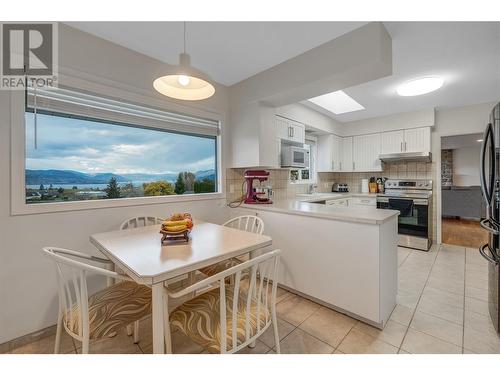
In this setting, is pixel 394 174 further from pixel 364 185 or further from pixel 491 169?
pixel 491 169

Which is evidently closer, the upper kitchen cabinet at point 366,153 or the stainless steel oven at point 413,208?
the stainless steel oven at point 413,208

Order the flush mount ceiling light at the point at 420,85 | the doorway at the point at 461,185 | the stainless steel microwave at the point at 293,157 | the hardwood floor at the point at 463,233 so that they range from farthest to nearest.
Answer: the doorway at the point at 461,185, the hardwood floor at the point at 463,233, the stainless steel microwave at the point at 293,157, the flush mount ceiling light at the point at 420,85

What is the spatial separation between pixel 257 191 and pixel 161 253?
1.61m

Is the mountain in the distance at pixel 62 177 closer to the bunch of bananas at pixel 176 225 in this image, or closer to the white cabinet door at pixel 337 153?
the bunch of bananas at pixel 176 225

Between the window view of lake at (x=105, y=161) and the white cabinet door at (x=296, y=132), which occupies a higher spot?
the white cabinet door at (x=296, y=132)

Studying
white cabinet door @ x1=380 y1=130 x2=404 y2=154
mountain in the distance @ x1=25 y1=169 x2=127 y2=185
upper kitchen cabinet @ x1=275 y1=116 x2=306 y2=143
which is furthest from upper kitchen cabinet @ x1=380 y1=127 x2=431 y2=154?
mountain in the distance @ x1=25 y1=169 x2=127 y2=185

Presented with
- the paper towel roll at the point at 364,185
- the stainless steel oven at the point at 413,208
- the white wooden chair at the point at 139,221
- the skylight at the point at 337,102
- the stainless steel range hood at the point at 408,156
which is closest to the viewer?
the white wooden chair at the point at 139,221

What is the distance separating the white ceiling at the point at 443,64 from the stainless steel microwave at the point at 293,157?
0.98 meters

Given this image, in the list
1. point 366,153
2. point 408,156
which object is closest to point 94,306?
point 408,156

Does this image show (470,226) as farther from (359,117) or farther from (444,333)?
(444,333)

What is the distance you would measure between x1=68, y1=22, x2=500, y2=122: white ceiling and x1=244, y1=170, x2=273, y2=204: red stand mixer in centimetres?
112

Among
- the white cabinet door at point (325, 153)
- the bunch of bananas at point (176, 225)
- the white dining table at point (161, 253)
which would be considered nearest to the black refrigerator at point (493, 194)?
the white dining table at point (161, 253)

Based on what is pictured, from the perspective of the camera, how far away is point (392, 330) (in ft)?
5.34

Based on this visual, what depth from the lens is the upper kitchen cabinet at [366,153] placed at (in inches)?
159
